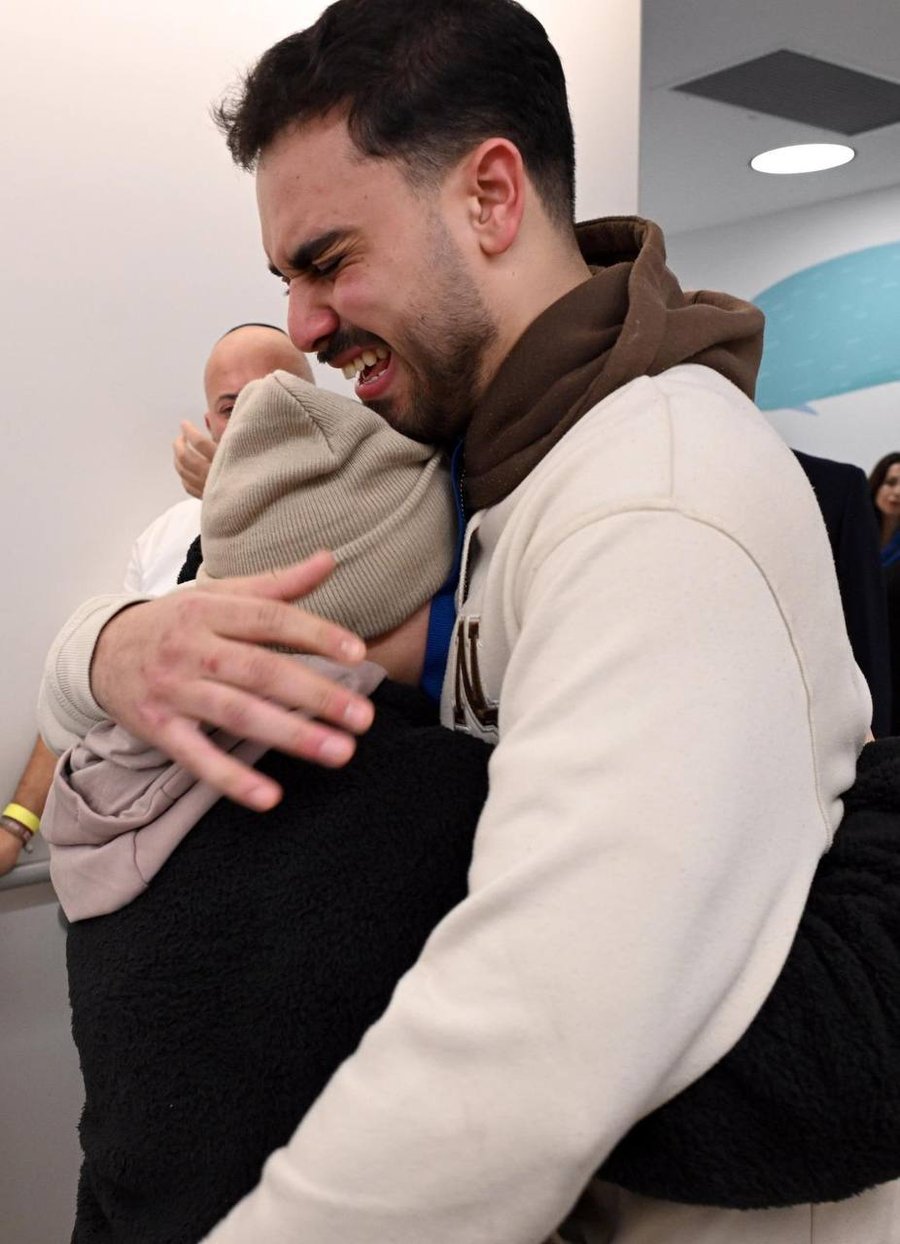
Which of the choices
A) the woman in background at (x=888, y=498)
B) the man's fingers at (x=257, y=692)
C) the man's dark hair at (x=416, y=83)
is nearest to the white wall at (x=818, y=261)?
the woman in background at (x=888, y=498)

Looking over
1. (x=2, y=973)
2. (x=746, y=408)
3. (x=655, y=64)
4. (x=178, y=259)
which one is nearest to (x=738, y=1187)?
(x=746, y=408)

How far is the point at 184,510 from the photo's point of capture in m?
2.12

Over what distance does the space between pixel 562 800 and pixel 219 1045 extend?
1.03 feet

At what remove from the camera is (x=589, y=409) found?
36.5 inches

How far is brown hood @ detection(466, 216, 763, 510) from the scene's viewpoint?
936 mm

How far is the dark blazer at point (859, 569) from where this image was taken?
2154mm

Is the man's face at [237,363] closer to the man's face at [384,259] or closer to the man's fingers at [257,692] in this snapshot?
the man's face at [384,259]

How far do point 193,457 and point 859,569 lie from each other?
1.25m

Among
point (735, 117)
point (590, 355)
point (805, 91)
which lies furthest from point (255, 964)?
point (735, 117)

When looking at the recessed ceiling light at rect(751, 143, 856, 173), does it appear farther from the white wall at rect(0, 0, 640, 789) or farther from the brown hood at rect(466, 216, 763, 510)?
the brown hood at rect(466, 216, 763, 510)

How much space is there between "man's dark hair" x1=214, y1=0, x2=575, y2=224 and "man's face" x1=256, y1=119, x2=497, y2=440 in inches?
1.0

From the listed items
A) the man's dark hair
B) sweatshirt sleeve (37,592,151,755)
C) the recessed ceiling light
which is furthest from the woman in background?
sweatshirt sleeve (37,592,151,755)

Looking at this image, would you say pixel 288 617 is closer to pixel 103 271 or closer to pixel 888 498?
pixel 103 271

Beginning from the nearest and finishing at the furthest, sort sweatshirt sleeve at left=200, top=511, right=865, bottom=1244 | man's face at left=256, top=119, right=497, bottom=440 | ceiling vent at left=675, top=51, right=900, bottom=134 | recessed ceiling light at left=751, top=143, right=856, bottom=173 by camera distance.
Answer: sweatshirt sleeve at left=200, top=511, right=865, bottom=1244
man's face at left=256, top=119, right=497, bottom=440
ceiling vent at left=675, top=51, right=900, bottom=134
recessed ceiling light at left=751, top=143, right=856, bottom=173
